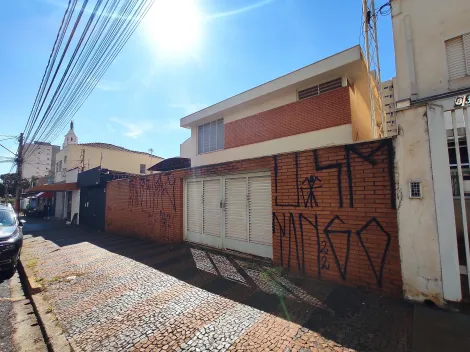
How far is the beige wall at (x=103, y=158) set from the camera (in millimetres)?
24406

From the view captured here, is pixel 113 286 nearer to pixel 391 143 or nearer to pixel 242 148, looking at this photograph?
pixel 391 143

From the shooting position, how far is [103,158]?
84.9 feet

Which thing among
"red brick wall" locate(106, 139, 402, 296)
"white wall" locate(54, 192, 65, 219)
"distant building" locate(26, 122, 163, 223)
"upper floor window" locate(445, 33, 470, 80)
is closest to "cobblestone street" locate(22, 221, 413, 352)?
"red brick wall" locate(106, 139, 402, 296)

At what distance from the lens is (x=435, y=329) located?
2582 millimetres

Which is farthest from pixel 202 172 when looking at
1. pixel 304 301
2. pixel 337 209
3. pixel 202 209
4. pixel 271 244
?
pixel 304 301

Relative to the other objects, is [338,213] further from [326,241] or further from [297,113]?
[297,113]

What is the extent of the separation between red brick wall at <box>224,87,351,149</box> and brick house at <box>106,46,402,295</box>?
0.12ft

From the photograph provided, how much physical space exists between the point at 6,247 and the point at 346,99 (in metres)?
10.1

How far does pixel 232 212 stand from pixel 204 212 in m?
1.22

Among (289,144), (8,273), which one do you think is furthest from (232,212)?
(8,273)

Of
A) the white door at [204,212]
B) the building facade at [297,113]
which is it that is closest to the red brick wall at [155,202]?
the white door at [204,212]

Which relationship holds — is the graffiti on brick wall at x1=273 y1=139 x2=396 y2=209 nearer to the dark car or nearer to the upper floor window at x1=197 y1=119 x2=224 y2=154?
the upper floor window at x1=197 y1=119 x2=224 y2=154

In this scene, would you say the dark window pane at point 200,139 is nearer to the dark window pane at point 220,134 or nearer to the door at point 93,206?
the dark window pane at point 220,134

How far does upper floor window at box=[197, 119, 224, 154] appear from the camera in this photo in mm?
10904
